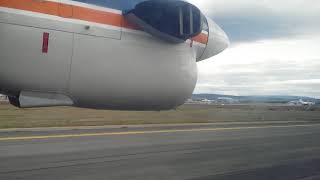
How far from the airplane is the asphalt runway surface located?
5.90 m

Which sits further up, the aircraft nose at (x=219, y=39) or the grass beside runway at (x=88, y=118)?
the aircraft nose at (x=219, y=39)

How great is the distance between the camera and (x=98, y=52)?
2.39m

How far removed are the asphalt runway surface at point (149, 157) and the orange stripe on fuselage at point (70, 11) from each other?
20.3 feet

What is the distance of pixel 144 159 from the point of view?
1098cm

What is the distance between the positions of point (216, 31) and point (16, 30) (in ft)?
4.70

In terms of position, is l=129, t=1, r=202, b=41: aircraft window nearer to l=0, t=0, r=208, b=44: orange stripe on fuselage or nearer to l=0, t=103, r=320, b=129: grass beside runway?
l=0, t=0, r=208, b=44: orange stripe on fuselage

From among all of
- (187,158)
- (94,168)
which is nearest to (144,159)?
(187,158)

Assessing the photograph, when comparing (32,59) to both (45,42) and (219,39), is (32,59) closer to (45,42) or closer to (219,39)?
(45,42)

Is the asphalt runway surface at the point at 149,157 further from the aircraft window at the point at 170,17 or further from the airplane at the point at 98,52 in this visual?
the aircraft window at the point at 170,17

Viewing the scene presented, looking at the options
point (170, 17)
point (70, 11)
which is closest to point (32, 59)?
point (70, 11)

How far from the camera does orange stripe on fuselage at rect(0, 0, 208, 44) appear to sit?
7.16 ft

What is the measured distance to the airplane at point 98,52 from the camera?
2.20m

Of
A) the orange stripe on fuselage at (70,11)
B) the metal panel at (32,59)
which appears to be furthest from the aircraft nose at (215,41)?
the metal panel at (32,59)

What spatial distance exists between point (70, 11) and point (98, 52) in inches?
9.9
